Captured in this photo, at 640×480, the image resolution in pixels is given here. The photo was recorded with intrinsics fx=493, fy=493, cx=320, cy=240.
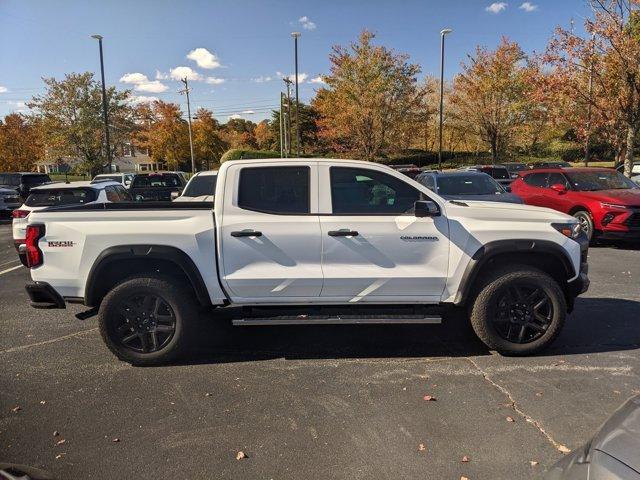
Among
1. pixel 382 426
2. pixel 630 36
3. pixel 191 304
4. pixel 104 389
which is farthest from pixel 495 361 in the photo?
pixel 630 36

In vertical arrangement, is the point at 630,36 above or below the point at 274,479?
above

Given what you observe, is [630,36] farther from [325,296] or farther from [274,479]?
[274,479]

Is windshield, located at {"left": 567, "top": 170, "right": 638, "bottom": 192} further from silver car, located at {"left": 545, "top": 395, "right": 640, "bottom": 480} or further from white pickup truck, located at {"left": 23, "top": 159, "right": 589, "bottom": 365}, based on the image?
silver car, located at {"left": 545, "top": 395, "right": 640, "bottom": 480}

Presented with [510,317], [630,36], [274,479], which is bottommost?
[274,479]

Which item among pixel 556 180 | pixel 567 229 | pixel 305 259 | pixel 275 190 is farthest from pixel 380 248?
pixel 556 180

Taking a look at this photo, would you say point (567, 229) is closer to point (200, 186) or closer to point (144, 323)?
point (144, 323)

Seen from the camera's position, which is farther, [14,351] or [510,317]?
[14,351]

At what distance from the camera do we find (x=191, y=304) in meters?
4.42

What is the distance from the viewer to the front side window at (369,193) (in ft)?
14.6

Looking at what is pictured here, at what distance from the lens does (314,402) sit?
12.3 feet

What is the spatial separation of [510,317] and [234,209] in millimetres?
2693

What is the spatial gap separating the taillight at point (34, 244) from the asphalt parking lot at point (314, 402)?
0.99 meters

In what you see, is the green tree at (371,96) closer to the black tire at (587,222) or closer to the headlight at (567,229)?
the black tire at (587,222)

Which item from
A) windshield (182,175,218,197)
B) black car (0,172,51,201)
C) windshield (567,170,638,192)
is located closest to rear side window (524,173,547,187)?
windshield (567,170,638,192)
